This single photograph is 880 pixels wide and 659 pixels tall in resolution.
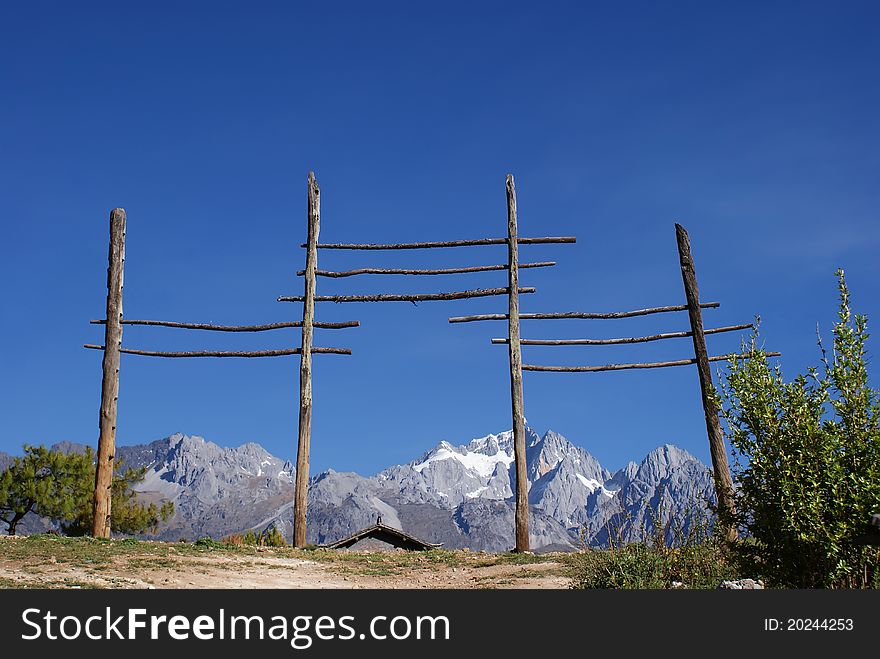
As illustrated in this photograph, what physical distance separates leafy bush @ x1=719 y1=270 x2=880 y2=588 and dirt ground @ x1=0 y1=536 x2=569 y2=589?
3333 millimetres

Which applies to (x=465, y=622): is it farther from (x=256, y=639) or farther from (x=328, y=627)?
(x=256, y=639)

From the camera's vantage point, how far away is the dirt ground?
11.1 metres

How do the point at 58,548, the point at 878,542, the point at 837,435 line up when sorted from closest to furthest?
the point at 878,542 < the point at 837,435 < the point at 58,548

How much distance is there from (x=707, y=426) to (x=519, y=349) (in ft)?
13.3

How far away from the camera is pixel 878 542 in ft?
23.0

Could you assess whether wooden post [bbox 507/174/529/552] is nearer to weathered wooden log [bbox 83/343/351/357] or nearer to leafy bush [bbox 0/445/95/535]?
weathered wooden log [bbox 83/343/351/357]

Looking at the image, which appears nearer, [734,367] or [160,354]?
[734,367]

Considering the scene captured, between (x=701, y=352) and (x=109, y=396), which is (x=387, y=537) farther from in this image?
(x=701, y=352)

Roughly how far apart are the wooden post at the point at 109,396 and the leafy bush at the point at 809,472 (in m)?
12.8

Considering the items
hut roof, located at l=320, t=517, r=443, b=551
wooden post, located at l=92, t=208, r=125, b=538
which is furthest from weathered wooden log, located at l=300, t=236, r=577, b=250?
hut roof, located at l=320, t=517, r=443, b=551

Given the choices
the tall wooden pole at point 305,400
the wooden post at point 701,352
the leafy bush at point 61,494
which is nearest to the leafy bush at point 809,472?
the wooden post at point 701,352

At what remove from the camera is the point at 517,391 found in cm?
1672

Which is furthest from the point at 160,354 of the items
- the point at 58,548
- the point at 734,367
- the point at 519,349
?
the point at 734,367

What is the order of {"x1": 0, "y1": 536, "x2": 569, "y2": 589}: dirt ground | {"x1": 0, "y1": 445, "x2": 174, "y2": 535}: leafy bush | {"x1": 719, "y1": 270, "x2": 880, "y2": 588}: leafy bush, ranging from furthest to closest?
{"x1": 0, "y1": 445, "x2": 174, "y2": 535}: leafy bush → {"x1": 0, "y1": 536, "x2": 569, "y2": 589}: dirt ground → {"x1": 719, "y1": 270, "x2": 880, "y2": 588}: leafy bush
